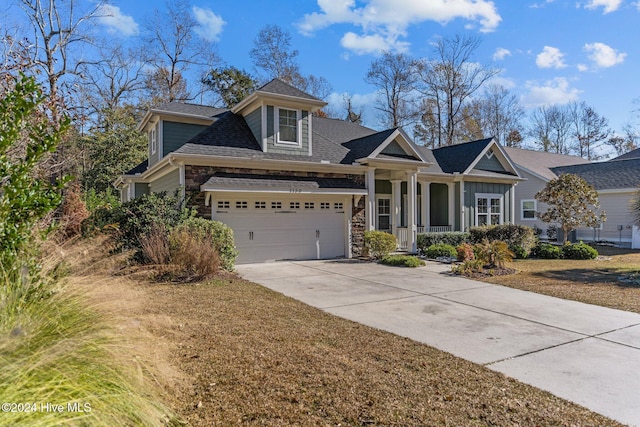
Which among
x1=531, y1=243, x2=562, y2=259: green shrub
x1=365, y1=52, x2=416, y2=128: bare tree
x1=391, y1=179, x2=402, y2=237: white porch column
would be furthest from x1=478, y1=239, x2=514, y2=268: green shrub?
x1=365, y1=52, x2=416, y2=128: bare tree

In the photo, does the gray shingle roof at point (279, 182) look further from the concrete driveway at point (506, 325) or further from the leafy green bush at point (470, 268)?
the leafy green bush at point (470, 268)

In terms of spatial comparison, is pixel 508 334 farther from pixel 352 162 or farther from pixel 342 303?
pixel 352 162

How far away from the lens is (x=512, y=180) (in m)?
19.0

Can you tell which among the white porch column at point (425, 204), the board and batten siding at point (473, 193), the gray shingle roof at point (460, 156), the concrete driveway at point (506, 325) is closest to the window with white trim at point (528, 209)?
the board and batten siding at point (473, 193)

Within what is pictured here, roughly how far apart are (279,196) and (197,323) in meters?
7.51

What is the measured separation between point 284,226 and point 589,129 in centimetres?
4114

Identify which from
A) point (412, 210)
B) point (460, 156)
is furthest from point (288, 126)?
point (460, 156)

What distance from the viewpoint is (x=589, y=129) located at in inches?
1574

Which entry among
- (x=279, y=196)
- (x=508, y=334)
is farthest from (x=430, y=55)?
(x=508, y=334)

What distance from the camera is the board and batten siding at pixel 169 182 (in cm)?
1202

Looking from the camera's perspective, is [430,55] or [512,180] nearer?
[512,180]

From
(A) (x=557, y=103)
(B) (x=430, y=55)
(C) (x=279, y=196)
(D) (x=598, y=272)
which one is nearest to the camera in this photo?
(D) (x=598, y=272)

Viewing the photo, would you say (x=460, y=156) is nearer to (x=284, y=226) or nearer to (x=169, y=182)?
(x=284, y=226)

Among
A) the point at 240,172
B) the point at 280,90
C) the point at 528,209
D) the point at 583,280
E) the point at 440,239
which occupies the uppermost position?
the point at 280,90
